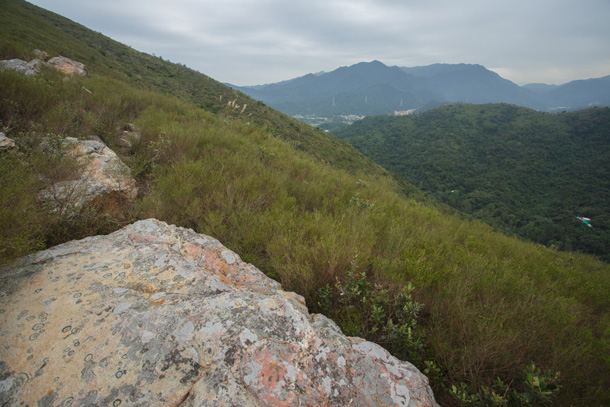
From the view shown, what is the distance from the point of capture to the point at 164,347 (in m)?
1.47

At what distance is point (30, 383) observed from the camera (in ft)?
3.98

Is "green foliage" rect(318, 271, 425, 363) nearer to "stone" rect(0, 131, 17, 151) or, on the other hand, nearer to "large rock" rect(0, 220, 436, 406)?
"large rock" rect(0, 220, 436, 406)

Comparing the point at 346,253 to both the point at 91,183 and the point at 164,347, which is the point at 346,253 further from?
the point at 91,183

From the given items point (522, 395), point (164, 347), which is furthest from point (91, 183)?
point (522, 395)

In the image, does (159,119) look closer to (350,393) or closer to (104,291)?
(104,291)

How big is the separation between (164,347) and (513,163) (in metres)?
99.6

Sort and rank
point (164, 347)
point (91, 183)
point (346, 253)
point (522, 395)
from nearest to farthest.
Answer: point (164, 347)
point (522, 395)
point (346, 253)
point (91, 183)

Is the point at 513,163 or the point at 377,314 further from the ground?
the point at 377,314

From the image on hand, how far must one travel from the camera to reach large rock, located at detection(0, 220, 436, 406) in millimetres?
1286

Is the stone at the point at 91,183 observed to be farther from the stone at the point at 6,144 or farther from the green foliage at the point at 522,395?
the green foliage at the point at 522,395

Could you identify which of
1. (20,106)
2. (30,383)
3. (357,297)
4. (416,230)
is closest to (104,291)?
(30,383)

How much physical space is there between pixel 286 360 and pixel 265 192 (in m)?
3.03

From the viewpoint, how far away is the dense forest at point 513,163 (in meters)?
44.2

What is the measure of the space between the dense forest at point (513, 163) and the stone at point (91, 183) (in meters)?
44.1
